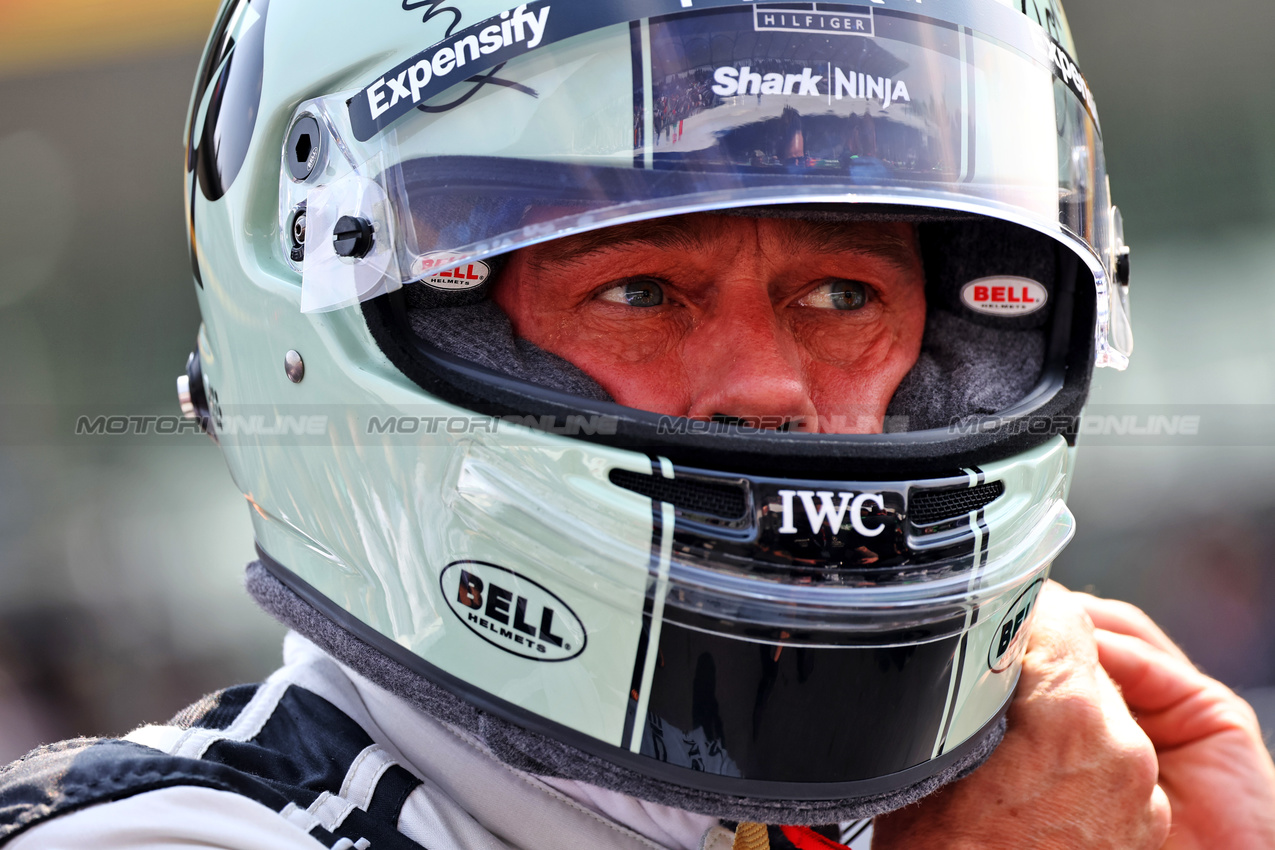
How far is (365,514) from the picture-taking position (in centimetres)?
114

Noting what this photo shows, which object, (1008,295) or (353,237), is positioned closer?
(353,237)

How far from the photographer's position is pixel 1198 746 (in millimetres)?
1485

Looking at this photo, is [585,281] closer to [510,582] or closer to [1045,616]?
[510,582]

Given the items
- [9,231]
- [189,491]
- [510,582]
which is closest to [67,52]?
[9,231]

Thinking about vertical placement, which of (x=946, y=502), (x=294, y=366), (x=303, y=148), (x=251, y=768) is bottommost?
(x=251, y=768)

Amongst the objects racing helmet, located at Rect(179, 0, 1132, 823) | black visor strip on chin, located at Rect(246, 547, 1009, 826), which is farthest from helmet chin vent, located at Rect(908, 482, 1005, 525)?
black visor strip on chin, located at Rect(246, 547, 1009, 826)

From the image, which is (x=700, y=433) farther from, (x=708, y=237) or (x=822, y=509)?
(x=708, y=237)

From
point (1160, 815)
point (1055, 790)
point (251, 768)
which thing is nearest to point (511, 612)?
point (251, 768)

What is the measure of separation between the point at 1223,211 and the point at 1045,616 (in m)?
4.12

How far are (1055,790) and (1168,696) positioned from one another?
35cm

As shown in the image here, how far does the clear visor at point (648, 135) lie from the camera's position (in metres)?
1.06

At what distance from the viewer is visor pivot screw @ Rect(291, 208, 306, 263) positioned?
119 centimetres

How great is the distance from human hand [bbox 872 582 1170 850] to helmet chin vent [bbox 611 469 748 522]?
1.89 ft

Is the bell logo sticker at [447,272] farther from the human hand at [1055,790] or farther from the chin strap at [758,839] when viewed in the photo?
the human hand at [1055,790]
